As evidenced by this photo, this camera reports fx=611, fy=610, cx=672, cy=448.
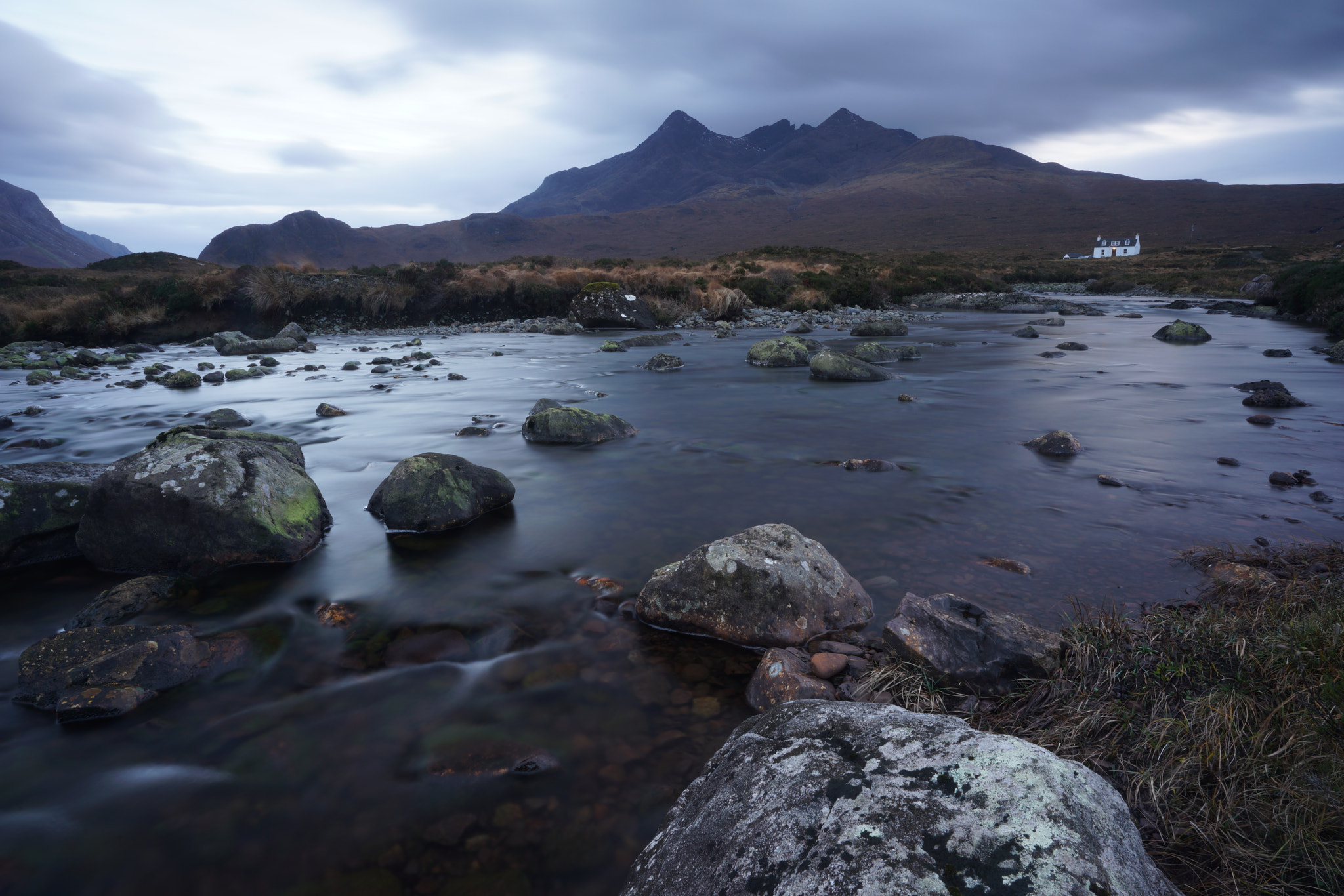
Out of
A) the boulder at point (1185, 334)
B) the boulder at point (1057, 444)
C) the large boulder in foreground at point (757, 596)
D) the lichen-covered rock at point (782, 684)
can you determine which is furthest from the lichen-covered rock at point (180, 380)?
the boulder at point (1185, 334)

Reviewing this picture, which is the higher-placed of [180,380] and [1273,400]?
[180,380]

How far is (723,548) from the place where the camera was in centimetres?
412

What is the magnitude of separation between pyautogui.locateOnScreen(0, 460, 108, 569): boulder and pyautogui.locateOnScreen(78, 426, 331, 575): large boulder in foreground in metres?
0.41

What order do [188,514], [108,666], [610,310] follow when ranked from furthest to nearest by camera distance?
[610,310] < [188,514] < [108,666]

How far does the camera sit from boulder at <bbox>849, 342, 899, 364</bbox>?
55.8 ft

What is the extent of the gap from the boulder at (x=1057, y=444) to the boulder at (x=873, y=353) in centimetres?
873

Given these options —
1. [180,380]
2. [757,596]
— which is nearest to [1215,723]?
[757,596]

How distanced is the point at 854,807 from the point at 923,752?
324mm

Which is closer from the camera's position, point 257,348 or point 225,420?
point 225,420

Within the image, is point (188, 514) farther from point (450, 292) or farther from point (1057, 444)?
point (450, 292)

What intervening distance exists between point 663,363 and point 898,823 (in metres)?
15.4

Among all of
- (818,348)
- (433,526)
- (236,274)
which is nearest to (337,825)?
(433,526)

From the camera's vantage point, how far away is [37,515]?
498 cm

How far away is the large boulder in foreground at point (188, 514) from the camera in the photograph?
15.6ft
